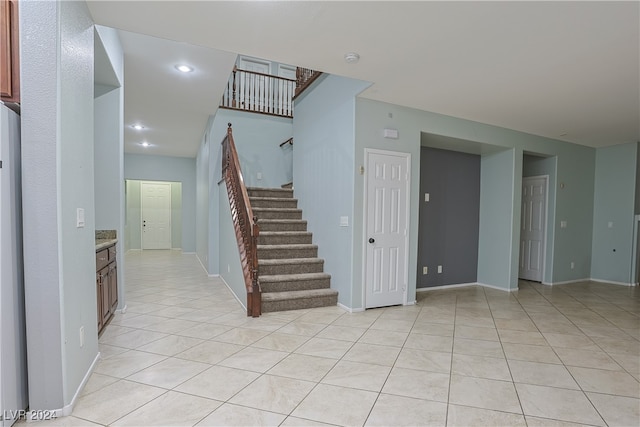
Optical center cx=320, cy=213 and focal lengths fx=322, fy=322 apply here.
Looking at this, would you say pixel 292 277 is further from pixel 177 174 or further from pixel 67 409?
pixel 177 174

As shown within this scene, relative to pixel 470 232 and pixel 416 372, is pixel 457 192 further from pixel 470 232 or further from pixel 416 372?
pixel 416 372

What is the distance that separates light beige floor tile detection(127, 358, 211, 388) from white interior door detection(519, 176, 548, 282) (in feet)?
19.8

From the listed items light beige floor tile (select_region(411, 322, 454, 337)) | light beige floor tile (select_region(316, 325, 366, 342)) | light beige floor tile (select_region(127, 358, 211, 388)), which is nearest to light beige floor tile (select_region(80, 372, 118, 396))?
light beige floor tile (select_region(127, 358, 211, 388))

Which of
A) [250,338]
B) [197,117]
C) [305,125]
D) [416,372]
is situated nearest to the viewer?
[416,372]

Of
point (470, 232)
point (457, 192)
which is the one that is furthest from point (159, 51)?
point (470, 232)

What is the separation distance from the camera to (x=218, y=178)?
19.6ft

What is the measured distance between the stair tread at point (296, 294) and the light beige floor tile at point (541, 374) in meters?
2.16

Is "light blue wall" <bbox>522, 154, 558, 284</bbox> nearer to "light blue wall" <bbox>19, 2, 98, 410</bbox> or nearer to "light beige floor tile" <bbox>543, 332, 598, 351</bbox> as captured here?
"light beige floor tile" <bbox>543, 332, 598, 351</bbox>

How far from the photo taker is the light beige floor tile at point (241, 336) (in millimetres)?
3025

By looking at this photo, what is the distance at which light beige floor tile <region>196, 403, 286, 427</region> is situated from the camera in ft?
6.04

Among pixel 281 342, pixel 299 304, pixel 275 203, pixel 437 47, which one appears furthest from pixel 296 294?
pixel 437 47

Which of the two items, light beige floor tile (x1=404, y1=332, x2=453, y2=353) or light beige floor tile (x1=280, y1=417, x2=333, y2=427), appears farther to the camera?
light beige floor tile (x1=404, y1=332, x2=453, y2=353)

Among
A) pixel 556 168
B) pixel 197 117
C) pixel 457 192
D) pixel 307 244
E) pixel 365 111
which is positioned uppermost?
pixel 197 117

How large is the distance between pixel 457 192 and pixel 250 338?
4138 millimetres
